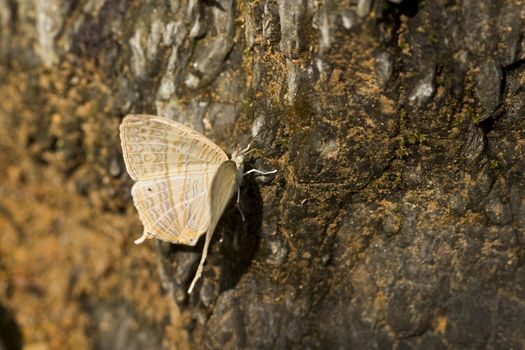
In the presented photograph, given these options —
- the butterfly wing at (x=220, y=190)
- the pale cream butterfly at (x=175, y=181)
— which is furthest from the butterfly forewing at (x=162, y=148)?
the butterfly wing at (x=220, y=190)

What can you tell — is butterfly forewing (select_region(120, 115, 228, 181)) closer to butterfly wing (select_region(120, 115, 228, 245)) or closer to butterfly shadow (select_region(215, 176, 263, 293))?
butterfly wing (select_region(120, 115, 228, 245))

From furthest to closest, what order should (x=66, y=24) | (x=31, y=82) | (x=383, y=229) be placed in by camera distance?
(x=31, y=82), (x=66, y=24), (x=383, y=229)

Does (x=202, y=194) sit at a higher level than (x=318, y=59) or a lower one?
lower

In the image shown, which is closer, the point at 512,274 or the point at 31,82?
the point at 512,274

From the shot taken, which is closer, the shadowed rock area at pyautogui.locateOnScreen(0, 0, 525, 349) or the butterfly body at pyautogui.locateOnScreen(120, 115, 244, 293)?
the shadowed rock area at pyautogui.locateOnScreen(0, 0, 525, 349)

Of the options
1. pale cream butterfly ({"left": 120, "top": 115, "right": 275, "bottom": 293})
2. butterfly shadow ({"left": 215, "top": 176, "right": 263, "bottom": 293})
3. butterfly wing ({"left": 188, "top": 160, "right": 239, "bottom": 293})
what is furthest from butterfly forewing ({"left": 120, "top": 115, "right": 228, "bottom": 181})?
butterfly shadow ({"left": 215, "top": 176, "right": 263, "bottom": 293})

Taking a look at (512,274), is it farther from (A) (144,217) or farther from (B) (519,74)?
(A) (144,217)

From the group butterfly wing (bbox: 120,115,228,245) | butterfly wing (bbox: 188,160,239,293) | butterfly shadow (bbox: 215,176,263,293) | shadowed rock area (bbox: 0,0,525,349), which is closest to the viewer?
shadowed rock area (bbox: 0,0,525,349)

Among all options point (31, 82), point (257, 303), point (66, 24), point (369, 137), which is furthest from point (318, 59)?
point (31, 82)

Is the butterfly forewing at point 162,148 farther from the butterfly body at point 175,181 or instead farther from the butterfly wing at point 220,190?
the butterfly wing at point 220,190
